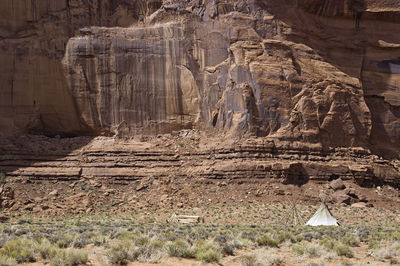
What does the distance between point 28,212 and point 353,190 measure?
18872 mm

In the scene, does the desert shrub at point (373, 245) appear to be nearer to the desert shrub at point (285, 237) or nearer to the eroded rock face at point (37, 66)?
the desert shrub at point (285, 237)

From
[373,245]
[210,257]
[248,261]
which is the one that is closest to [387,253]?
[373,245]

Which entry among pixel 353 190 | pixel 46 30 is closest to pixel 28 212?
pixel 46 30

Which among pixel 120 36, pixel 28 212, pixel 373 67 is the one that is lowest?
pixel 28 212

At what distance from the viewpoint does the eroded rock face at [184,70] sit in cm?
3428

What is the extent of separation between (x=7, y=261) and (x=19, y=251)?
1.13m

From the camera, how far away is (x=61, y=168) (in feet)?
109

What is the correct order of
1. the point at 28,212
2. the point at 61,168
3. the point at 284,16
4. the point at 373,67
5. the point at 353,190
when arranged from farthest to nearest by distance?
the point at 373,67 → the point at 284,16 → the point at 61,168 → the point at 353,190 → the point at 28,212

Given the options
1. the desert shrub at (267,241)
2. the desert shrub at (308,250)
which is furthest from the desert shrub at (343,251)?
the desert shrub at (267,241)

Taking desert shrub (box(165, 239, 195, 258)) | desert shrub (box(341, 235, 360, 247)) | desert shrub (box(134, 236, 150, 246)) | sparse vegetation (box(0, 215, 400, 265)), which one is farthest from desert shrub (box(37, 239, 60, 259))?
desert shrub (box(341, 235, 360, 247))

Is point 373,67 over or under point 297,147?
over

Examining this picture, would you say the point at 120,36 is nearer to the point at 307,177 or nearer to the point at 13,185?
the point at 13,185

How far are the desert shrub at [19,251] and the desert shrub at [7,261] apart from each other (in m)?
0.24

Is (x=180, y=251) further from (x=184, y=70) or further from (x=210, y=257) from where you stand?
(x=184, y=70)
